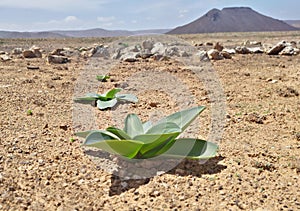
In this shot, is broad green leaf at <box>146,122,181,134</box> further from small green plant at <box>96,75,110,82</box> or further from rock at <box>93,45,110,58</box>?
rock at <box>93,45,110,58</box>

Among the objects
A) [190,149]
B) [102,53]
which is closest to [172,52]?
[102,53]

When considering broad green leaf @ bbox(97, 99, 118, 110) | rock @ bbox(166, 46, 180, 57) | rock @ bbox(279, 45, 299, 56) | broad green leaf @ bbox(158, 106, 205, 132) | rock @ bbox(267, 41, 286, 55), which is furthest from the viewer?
rock @ bbox(267, 41, 286, 55)

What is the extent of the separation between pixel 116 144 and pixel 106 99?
1.87 m

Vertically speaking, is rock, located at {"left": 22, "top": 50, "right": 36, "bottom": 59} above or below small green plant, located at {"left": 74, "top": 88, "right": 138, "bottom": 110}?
above

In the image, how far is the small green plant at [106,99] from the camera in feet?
11.5

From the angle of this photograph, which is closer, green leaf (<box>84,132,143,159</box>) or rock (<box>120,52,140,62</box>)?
green leaf (<box>84,132,143,159</box>)

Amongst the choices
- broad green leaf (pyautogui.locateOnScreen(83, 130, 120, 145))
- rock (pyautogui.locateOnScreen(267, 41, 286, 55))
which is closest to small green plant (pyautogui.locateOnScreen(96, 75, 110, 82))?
broad green leaf (pyautogui.locateOnScreen(83, 130, 120, 145))

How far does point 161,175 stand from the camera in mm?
1950

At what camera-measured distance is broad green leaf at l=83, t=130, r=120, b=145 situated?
1879 mm

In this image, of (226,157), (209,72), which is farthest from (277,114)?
(209,72)

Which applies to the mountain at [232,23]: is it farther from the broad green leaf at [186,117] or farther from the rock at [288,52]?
the broad green leaf at [186,117]

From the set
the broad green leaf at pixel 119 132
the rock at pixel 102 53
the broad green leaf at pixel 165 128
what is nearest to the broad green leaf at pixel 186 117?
the broad green leaf at pixel 165 128

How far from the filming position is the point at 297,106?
368 centimetres

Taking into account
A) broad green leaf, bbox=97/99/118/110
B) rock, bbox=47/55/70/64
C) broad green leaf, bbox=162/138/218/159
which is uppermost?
rock, bbox=47/55/70/64
